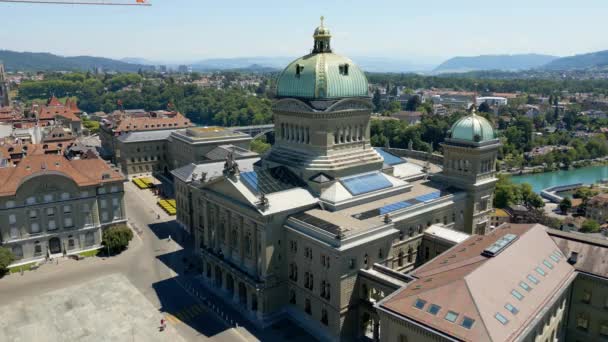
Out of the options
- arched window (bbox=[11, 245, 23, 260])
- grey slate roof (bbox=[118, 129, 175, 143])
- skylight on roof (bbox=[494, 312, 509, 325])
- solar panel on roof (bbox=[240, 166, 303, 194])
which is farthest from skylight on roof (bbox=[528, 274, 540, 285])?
grey slate roof (bbox=[118, 129, 175, 143])

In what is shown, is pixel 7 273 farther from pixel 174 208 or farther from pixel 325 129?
pixel 325 129

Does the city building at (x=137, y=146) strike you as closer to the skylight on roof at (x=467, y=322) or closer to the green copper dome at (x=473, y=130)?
the green copper dome at (x=473, y=130)

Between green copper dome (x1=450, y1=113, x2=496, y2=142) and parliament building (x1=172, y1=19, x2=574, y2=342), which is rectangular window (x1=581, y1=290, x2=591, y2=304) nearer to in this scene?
parliament building (x1=172, y1=19, x2=574, y2=342)

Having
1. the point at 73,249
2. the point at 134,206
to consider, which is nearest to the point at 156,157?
the point at 134,206

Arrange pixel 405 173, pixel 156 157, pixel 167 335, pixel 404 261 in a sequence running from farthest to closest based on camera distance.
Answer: pixel 156 157
pixel 405 173
pixel 404 261
pixel 167 335

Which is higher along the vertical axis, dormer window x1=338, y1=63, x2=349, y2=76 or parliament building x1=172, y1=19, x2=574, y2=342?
dormer window x1=338, y1=63, x2=349, y2=76

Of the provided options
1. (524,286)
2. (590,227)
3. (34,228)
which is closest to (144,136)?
(34,228)
